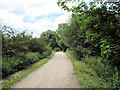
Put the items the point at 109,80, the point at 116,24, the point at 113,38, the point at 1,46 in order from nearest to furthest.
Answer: the point at 116,24, the point at 113,38, the point at 109,80, the point at 1,46

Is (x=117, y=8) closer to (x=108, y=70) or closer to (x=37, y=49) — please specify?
(x=108, y=70)

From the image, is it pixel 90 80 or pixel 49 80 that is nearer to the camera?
pixel 90 80

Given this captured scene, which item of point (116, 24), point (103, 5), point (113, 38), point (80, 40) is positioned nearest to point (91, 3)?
point (103, 5)

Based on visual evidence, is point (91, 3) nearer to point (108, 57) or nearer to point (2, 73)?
point (108, 57)

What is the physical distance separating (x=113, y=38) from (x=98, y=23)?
1165 millimetres

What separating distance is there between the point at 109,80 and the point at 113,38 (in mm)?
2660

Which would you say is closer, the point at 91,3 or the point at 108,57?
the point at 91,3

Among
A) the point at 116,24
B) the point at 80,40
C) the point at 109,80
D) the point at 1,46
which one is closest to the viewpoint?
the point at 116,24

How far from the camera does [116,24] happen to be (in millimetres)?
5059

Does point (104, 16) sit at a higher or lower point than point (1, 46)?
higher

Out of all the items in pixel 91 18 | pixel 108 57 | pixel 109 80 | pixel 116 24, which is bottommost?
pixel 109 80

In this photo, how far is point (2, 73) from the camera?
23.7 ft

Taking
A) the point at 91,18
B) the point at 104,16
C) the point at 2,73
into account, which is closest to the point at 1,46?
the point at 2,73

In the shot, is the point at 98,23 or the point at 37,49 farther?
the point at 37,49
